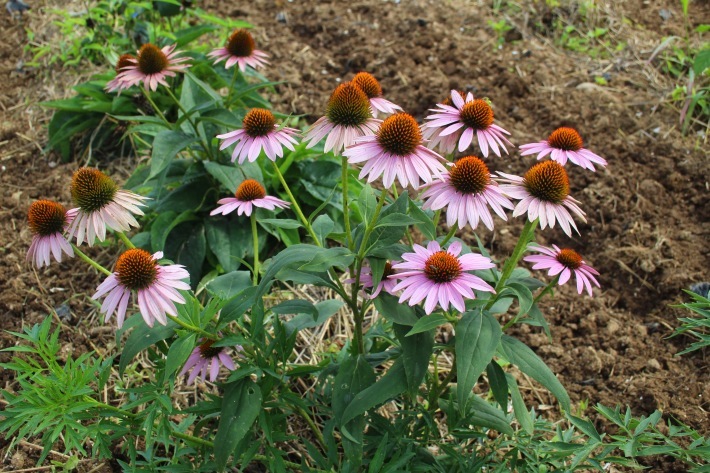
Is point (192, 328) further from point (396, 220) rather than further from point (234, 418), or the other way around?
point (396, 220)

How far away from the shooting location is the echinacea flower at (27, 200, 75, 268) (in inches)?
63.0

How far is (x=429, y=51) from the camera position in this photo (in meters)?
4.03

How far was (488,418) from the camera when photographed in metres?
1.82

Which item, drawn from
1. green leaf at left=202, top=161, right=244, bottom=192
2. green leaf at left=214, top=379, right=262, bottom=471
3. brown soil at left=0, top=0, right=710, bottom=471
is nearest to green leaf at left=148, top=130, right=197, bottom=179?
green leaf at left=202, top=161, right=244, bottom=192

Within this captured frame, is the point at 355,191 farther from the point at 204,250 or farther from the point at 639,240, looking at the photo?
the point at 639,240

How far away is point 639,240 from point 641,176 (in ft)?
1.34

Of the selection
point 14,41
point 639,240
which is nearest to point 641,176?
point 639,240

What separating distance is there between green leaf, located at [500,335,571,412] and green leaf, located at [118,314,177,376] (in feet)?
2.78

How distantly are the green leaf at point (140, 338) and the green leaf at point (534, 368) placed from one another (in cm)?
85

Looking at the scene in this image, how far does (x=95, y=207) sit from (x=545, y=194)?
1.09 m

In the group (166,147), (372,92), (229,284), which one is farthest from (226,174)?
(372,92)

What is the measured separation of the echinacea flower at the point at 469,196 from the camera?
1533 mm

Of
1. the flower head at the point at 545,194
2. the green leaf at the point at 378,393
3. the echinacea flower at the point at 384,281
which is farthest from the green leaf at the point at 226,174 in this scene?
the flower head at the point at 545,194

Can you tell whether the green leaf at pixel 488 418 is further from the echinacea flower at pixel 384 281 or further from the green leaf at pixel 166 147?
the green leaf at pixel 166 147
